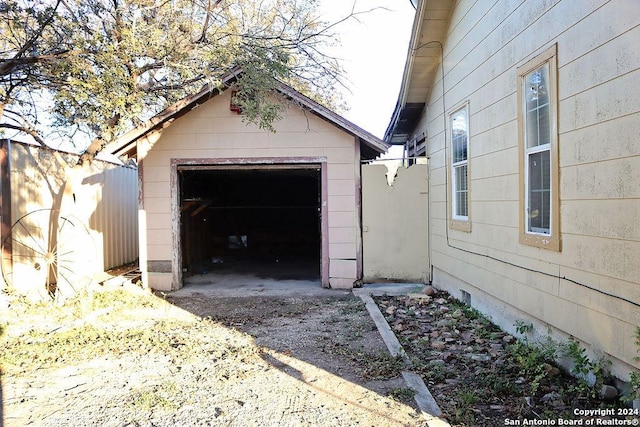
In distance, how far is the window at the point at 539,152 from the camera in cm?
438

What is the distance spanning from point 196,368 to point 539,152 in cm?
418

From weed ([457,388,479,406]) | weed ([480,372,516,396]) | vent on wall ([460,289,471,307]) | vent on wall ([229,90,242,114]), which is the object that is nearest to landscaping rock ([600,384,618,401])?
weed ([480,372,516,396])

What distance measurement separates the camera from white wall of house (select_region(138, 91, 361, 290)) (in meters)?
9.01

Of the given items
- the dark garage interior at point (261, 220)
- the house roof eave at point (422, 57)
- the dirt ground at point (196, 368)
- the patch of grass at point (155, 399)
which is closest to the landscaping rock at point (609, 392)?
the dirt ground at point (196, 368)

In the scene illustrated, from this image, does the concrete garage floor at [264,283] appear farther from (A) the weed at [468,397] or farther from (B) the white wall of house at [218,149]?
(A) the weed at [468,397]

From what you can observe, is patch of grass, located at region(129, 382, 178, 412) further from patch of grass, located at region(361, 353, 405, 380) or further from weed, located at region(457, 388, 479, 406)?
weed, located at region(457, 388, 479, 406)

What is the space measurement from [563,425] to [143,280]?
25.4 ft

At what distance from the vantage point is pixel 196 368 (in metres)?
4.67

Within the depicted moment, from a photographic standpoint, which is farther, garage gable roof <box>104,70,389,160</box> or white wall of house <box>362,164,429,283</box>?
white wall of house <box>362,164,429,283</box>

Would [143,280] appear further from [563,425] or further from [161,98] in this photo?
[563,425]

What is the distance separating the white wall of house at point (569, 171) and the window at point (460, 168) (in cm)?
30

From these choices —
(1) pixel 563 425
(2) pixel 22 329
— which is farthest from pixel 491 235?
(2) pixel 22 329

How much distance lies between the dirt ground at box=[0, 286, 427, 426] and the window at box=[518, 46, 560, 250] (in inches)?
79.8

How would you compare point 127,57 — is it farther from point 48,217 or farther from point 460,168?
point 460,168
